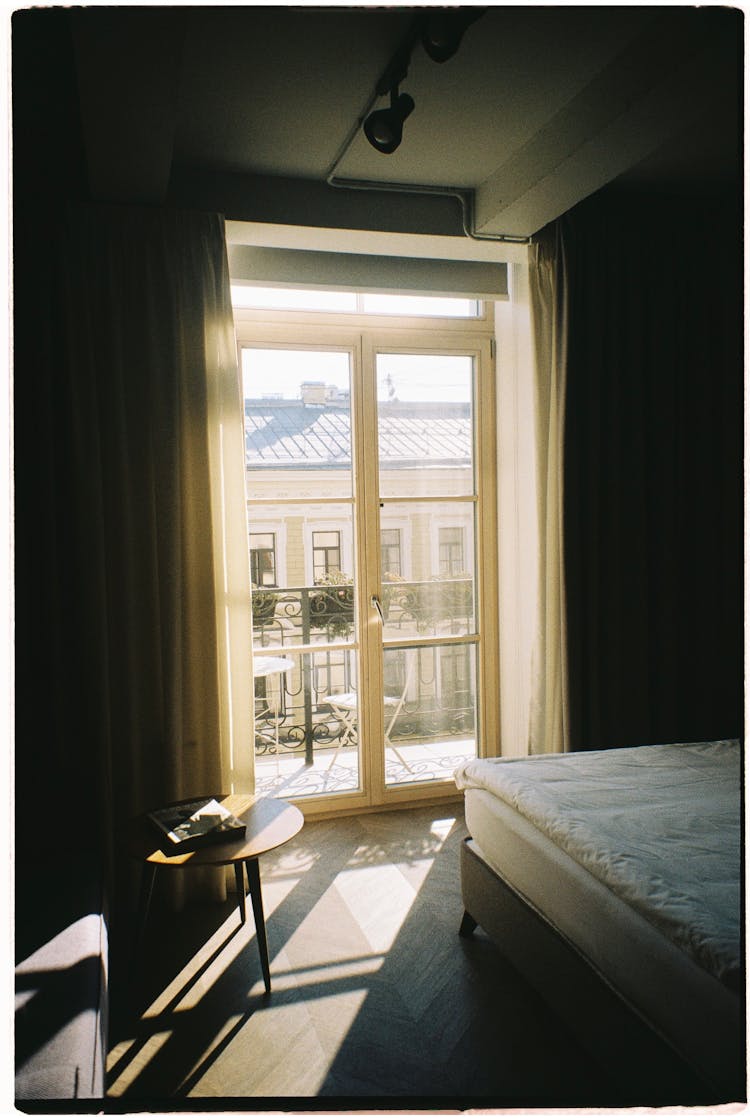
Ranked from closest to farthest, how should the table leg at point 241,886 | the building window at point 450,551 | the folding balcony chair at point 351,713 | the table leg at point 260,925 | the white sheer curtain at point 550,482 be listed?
the table leg at point 260,925 → the table leg at point 241,886 → the white sheer curtain at point 550,482 → the folding balcony chair at point 351,713 → the building window at point 450,551

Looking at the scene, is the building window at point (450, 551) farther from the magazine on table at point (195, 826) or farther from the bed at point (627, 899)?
the magazine on table at point (195, 826)

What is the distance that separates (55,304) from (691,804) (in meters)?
2.71

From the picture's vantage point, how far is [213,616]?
292 cm

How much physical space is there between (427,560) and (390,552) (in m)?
0.21

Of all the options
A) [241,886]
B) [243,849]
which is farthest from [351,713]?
[243,849]

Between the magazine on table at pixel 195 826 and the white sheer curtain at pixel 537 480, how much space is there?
5.41 ft

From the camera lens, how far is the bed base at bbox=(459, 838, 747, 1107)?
1.45 m

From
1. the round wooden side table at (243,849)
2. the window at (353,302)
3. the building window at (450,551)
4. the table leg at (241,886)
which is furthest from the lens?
the building window at (450,551)

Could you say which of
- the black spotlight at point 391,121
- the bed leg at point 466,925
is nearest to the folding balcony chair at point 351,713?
the bed leg at point 466,925

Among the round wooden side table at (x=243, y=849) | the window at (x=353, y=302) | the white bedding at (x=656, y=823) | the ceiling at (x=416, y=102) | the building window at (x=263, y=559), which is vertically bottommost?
the round wooden side table at (x=243, y=849)

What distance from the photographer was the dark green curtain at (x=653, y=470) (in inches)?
133

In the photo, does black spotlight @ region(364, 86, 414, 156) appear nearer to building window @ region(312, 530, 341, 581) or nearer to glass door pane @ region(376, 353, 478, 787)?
glass door pane @ region(376, 353, 478, 787)

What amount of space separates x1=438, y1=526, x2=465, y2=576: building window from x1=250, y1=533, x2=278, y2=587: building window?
2.85ft

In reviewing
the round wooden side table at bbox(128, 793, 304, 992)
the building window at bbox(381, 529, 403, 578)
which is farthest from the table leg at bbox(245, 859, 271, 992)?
the building window at bbox(381, 529, 403, 578)
